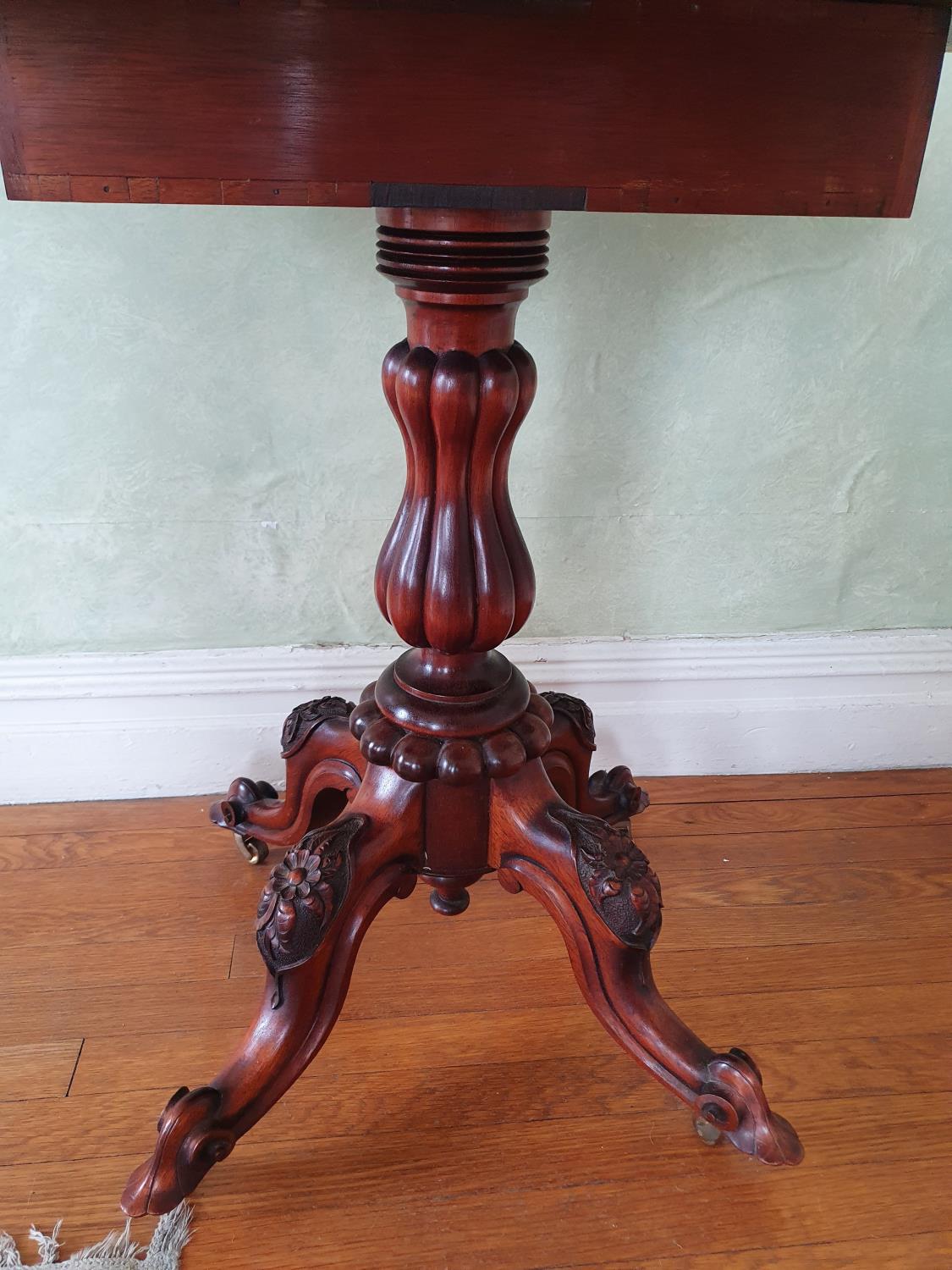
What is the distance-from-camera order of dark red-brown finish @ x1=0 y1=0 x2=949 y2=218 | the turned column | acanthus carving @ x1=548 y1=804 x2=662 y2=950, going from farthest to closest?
acanthus carving @ x1=548 y1=804 x2=662 y2=950, the turned column, dark red-brown finish @ x1=0 y1=0 x2=949 y2=218

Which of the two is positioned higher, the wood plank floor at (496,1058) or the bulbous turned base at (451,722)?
the bulbous turned base at (451,722)

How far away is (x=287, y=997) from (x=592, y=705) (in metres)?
0.63

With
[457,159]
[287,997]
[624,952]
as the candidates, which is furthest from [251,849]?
[457,159]

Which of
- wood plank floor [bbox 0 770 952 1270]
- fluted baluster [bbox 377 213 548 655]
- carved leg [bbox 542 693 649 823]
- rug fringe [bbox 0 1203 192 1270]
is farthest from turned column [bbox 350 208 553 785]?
rug fringe [bbox 0 1203 192 1270]

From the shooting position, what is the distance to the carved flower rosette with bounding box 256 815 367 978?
0.82m

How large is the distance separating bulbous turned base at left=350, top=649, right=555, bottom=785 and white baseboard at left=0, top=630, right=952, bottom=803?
0.37m

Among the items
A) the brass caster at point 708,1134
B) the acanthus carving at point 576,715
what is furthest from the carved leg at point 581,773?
the brass caster at point 708,1134

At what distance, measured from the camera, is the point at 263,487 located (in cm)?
118

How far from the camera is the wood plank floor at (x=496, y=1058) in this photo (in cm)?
81

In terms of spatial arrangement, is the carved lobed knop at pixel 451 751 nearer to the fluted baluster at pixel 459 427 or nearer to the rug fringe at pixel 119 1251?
the fluted baluster at pixel 459 427

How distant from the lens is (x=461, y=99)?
0.57 metres

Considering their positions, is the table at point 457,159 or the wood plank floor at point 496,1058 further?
the wood plank floor at point 496,1058

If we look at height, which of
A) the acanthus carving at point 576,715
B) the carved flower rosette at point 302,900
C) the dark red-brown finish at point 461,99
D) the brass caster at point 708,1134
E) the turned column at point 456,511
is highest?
the dark red-brown finish at point 461,99

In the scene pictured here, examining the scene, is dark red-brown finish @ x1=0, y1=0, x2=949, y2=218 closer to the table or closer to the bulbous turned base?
the table
